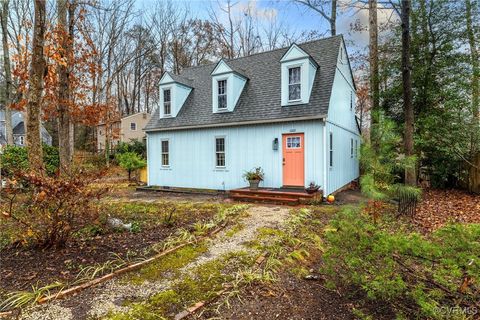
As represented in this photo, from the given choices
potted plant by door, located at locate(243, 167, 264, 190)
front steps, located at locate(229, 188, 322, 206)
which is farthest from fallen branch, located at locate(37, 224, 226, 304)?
potted plant by door, located at locate(243, 167, 264, 190)

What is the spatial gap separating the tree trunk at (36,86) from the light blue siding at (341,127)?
Answer: 817 cm

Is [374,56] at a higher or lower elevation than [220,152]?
higher

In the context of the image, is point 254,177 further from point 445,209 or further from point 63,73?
point 63,73

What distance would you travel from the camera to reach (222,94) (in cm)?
1170

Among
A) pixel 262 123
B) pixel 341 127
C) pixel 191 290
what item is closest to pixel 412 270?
pixel 191 290

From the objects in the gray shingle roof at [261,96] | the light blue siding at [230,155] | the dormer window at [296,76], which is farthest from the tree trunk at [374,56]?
the light blue siding at [230,155]

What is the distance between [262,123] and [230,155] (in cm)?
196

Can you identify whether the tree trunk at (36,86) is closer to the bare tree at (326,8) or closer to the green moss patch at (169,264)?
the green moss patch at (169,264)

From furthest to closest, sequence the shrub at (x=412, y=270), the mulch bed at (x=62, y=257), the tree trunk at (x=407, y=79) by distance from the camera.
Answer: the tree trunk at (x=407, y=79), the mulch bed at (x=62, y=257), the shrub at (x=412, y=270)

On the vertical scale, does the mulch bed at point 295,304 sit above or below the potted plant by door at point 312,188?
below

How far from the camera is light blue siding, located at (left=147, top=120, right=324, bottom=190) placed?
9.50 meters

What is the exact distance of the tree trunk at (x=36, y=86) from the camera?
5.57 metres

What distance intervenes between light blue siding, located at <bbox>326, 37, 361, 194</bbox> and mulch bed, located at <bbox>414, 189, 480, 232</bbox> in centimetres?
297

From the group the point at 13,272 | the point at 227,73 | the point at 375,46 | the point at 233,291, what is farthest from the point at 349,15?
the point at 13,272
